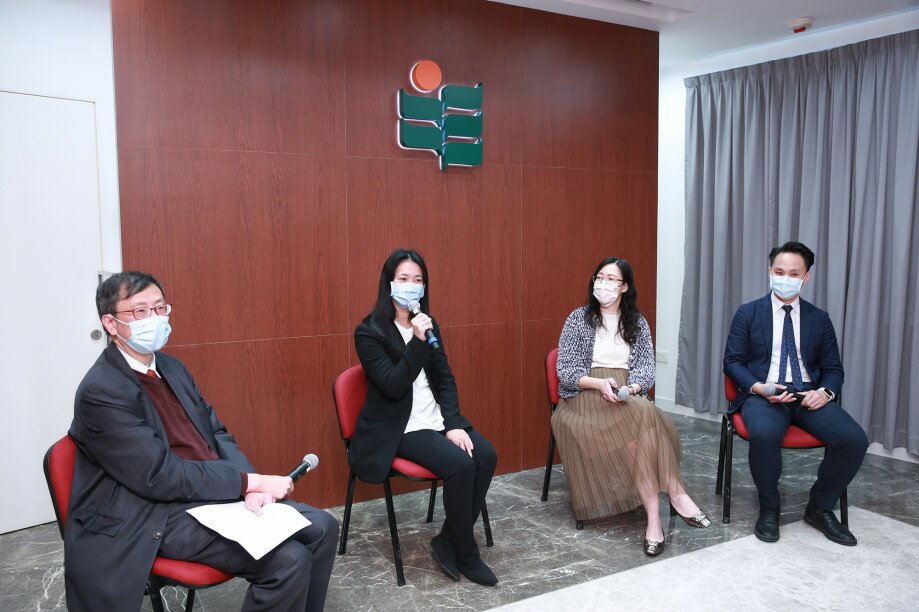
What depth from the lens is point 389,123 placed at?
384 cm

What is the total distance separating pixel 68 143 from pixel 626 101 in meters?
3.35

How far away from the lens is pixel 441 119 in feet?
13.0

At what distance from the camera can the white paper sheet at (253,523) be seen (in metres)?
2.03

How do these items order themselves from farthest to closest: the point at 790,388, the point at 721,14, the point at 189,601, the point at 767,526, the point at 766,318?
the point at 721,14 → the point at 766,318 → the point at 790,388 → the point at 767,526 → the point at 189,601

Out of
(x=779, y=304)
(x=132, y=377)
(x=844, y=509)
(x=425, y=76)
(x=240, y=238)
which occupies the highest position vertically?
(x=425, y=76)

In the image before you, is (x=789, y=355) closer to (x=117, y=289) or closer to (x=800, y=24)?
(x=800, y=24)

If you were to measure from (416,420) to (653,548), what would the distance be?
1.23 m

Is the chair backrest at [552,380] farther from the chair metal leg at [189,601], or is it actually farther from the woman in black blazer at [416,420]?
the chair metal leg at [189,601]

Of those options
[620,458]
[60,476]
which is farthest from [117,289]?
[620,458]

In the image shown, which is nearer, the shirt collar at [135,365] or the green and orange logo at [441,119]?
the shirt collar at [135,365]

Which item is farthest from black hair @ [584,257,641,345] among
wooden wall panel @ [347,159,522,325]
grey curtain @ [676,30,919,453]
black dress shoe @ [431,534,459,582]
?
grey curtain @ [676,30,919,453]

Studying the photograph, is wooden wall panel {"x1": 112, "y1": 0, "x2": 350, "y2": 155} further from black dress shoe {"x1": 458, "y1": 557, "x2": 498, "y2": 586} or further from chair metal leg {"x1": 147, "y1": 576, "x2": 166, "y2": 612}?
black dress shoe {"x1": 458, "y1": 557, "x2": 498, "y2": 586}

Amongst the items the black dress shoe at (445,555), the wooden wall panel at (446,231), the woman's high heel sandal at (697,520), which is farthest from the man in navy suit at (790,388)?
the black dress shoe at (445,555)

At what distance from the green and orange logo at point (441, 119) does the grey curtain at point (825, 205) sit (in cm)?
231
